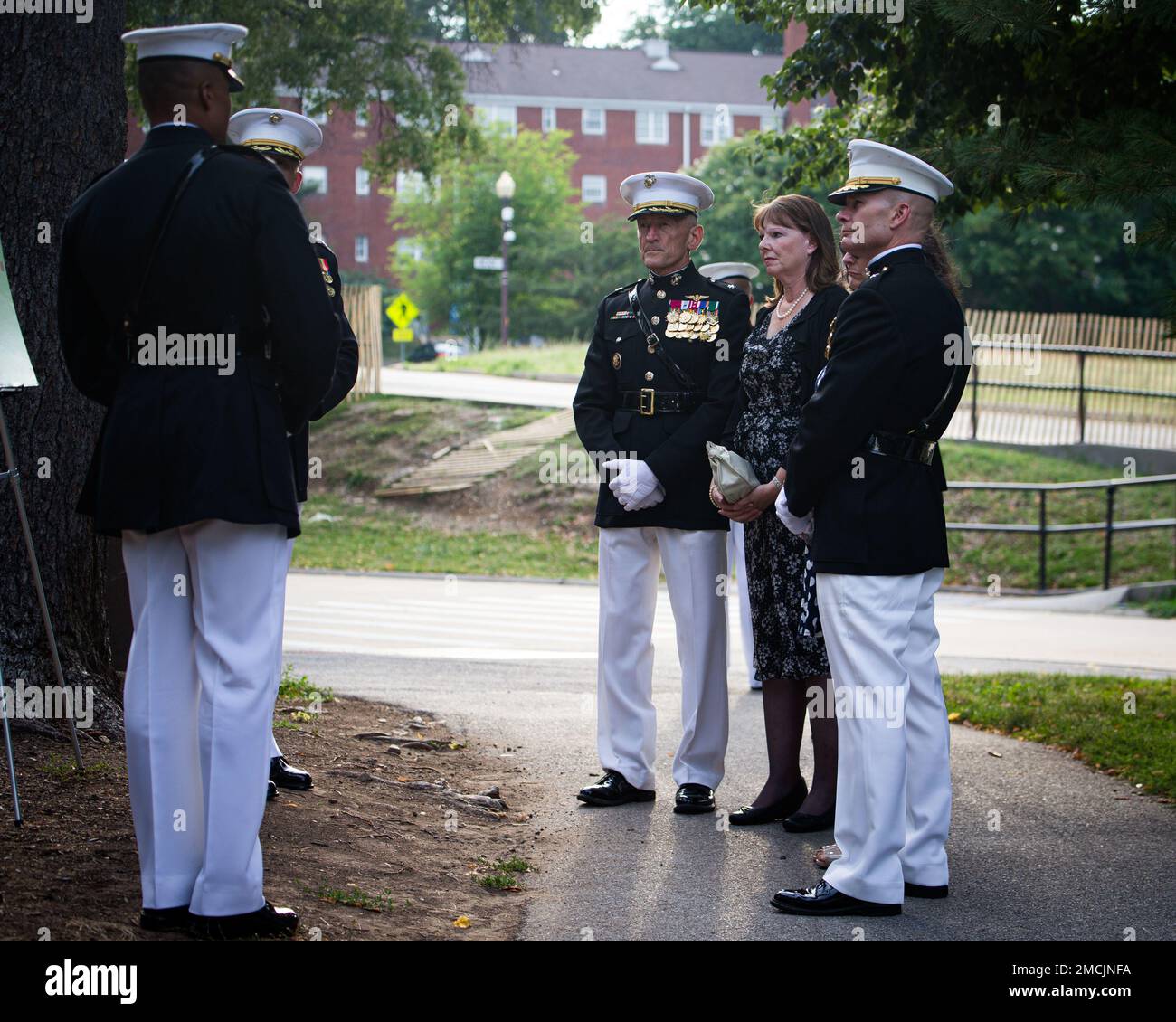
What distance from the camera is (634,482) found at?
6.18 m

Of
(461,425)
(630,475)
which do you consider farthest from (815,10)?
(461,425)

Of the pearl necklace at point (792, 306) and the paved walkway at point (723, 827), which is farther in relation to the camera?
the pearl necklace at point (792, 306)

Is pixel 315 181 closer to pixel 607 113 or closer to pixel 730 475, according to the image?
pixel 607 113

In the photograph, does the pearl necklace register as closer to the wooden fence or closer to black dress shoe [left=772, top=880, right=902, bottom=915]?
black dress shoe [left=772, top=880, right=902, bottom=915]

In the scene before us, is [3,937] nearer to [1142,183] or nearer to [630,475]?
[630,475]

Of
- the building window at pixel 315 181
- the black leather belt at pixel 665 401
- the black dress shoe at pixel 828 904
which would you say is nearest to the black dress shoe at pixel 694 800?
the black dress shoe at pixel 828 904

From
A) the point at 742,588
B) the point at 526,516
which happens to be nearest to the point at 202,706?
the point at 742,588

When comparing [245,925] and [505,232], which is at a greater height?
[505,232]

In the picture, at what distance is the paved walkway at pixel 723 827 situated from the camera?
4.73m

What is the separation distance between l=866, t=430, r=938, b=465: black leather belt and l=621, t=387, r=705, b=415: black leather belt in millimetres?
1531

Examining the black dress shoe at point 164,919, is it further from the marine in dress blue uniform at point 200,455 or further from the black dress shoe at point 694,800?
the black dress shoe at point 694,800

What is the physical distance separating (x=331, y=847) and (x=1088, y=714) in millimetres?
4888

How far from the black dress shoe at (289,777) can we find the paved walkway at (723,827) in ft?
3.00

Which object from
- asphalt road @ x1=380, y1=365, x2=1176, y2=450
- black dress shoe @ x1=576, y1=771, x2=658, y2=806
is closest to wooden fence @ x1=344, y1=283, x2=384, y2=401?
asphalt road @ x1=380, y1=365, x2=1176, y2=450
